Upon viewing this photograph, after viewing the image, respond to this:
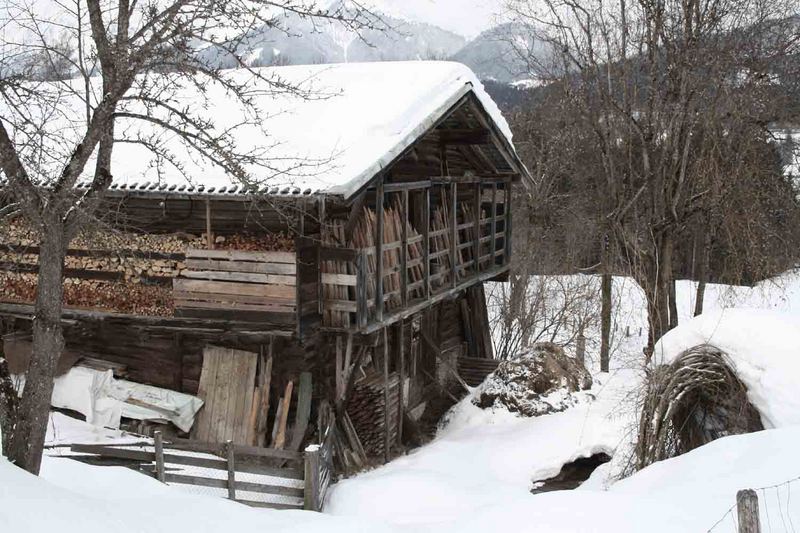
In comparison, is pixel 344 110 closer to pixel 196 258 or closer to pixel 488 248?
pixel 196 258

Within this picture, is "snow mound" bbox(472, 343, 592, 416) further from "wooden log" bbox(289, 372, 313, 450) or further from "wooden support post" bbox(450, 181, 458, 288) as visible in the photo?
"wooden log" bbox(289, 372, 313, 450)

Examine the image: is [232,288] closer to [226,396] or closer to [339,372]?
[226,396]

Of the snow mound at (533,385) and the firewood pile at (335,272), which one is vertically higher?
the firewood pile at (335,272)

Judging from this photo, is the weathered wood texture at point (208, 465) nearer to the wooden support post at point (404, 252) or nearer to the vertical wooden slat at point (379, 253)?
the vertical wooden slat at point (379, 253)

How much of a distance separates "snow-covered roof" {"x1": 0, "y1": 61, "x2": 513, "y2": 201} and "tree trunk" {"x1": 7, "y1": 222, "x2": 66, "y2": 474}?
277 cm

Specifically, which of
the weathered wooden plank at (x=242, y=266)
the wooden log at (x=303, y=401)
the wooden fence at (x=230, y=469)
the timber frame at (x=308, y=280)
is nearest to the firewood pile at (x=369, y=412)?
the timber frame at (x=308, y=280)

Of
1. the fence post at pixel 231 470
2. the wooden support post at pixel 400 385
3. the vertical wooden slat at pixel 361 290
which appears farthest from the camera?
the wooden support post at pixel 400 385

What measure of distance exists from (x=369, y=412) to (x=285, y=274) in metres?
3.79

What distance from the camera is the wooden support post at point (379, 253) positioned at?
1096 cm

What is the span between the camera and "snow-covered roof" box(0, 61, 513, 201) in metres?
10.1

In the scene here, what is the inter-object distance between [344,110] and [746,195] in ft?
42.5

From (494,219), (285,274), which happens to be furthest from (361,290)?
(494,219)

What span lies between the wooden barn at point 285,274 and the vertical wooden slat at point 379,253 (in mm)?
31

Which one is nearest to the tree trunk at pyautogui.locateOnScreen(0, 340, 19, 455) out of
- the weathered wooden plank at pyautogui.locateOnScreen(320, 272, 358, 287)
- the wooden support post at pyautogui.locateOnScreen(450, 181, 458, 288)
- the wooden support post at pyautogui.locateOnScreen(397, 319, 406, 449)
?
the weathered wooden plank at pyautogui.locateOnScreen(320, 272, 358, 287)
